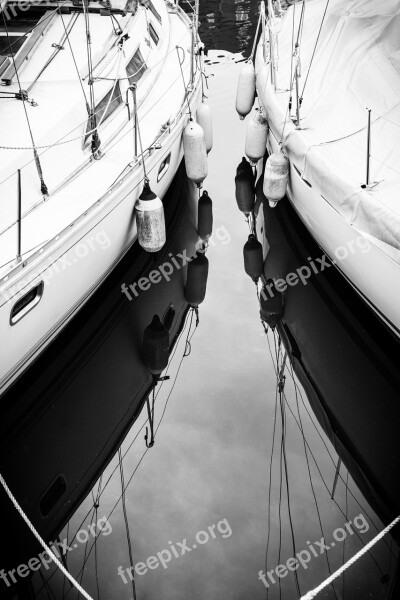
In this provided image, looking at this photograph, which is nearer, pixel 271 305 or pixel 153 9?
pixel 271 305

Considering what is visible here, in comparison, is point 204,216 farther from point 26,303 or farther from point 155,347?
point 26,303

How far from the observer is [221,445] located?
423 cm

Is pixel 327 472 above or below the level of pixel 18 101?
below

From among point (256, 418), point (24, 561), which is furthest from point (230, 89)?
point (24, 561)

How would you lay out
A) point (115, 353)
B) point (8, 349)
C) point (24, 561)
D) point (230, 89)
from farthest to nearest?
1. point (230, 89)
2. point (115, 353)
3. point (8, 349)
4. point (24, 561)

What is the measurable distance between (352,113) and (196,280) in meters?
2.24

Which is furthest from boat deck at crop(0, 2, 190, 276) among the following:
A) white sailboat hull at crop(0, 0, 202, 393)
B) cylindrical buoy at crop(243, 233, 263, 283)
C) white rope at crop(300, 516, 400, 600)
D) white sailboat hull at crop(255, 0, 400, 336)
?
white rope at crop(300, 516, 400, 600)

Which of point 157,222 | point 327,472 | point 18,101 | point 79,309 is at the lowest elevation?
point 327,472

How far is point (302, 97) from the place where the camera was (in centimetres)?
607

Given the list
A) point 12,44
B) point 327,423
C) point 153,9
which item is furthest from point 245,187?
point 327,423

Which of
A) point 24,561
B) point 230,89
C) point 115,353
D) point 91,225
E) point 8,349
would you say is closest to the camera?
point 24,561

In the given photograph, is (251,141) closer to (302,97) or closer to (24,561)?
(302,97)

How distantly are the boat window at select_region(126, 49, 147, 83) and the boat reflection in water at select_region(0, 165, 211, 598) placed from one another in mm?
1999

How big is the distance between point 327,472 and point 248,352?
1.41 meters
